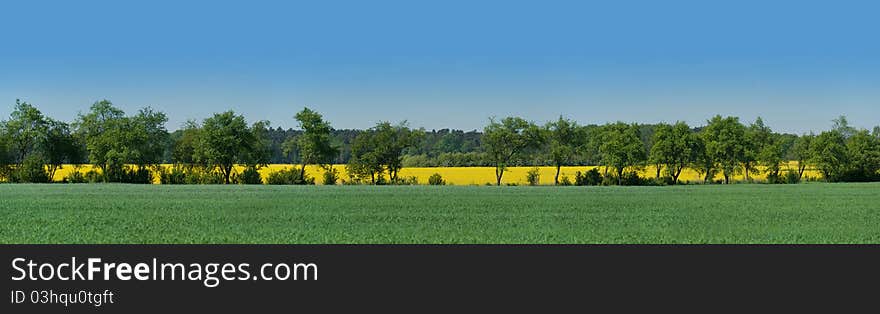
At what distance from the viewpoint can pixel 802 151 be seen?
4345 inches

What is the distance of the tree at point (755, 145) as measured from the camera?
347 feet

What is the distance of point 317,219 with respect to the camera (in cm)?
3444

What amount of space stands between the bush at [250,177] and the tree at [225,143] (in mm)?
2072

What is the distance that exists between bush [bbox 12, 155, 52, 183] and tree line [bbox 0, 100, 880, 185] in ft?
0.44

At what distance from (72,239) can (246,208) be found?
52.5 ft

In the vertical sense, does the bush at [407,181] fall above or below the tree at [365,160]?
below

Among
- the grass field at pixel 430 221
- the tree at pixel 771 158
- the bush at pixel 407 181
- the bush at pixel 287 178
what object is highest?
the tree at pixel 771 158

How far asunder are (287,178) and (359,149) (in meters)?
10.3

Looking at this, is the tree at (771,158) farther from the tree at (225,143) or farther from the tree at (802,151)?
the tree at (225,143)

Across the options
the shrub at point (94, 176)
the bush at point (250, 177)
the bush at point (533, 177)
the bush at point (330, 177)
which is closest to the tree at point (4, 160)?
the shrub at point (94, 176)

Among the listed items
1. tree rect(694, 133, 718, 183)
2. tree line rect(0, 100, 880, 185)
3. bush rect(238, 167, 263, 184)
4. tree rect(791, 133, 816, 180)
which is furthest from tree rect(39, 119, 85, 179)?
tree rect(791, 133, 816, 180)

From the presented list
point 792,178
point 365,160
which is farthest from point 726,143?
point 365,160
